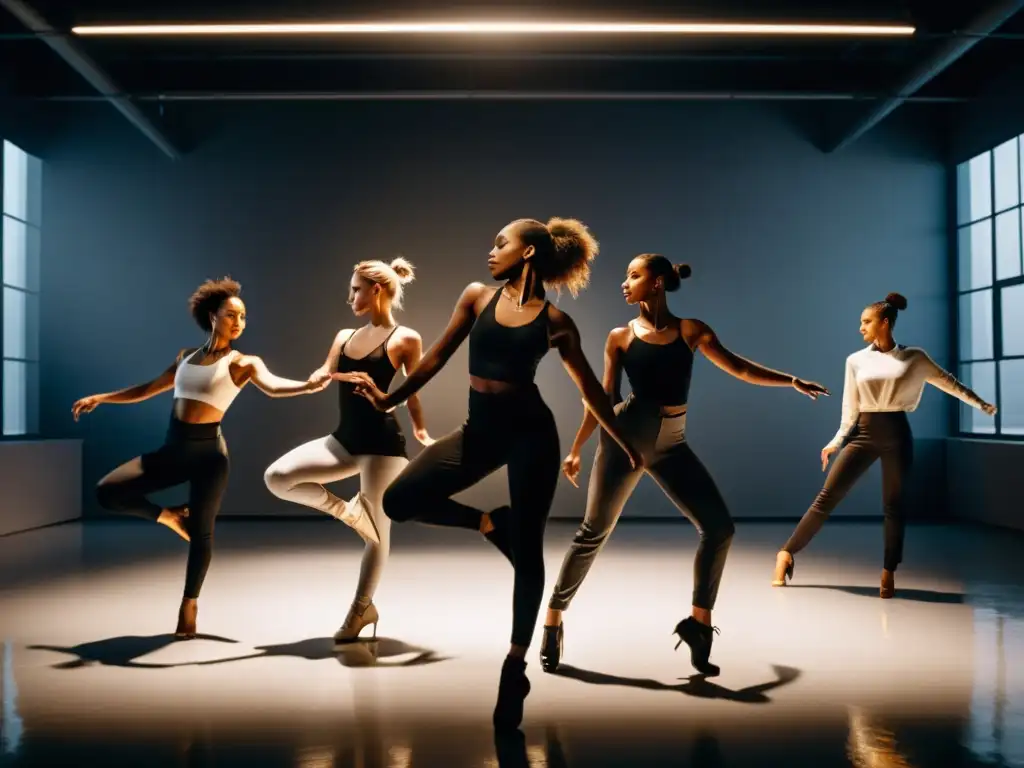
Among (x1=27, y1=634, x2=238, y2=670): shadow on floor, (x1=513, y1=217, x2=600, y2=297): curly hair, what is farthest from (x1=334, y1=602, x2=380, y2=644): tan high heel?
(x1=513, y1=217, x2=600, y2=297): curly hair

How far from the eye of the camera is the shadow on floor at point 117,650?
3.93 metres

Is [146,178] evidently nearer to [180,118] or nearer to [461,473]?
[180,118]

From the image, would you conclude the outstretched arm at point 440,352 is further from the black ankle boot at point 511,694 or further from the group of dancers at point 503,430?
the black ankle boot at point 511,694

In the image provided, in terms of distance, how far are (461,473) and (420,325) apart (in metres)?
7.30

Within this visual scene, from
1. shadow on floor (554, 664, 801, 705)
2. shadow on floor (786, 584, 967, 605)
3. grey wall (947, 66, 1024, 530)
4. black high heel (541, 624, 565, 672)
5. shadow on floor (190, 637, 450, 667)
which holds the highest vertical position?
grey wall (947, 66, 1024, 530)

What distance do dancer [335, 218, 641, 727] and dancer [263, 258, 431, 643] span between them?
0.88 metres

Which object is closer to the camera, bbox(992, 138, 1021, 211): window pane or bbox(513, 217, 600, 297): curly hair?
bbox(513, 217, 600, 297): curly hair

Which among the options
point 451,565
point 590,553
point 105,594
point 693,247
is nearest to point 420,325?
point 693,247

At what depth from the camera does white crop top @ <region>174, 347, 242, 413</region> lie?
4289 millimetres

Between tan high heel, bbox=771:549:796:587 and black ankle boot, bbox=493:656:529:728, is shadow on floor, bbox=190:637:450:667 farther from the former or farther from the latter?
tan high heel, bbox=771:549:796:587

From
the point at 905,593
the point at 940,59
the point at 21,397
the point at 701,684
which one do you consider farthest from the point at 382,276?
the point at 21,397

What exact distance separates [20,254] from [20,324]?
70 cm

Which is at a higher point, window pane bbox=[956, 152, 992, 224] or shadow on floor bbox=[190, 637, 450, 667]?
window pane bbox=[956, 152, 992, 224]

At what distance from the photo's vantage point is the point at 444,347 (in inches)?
128
